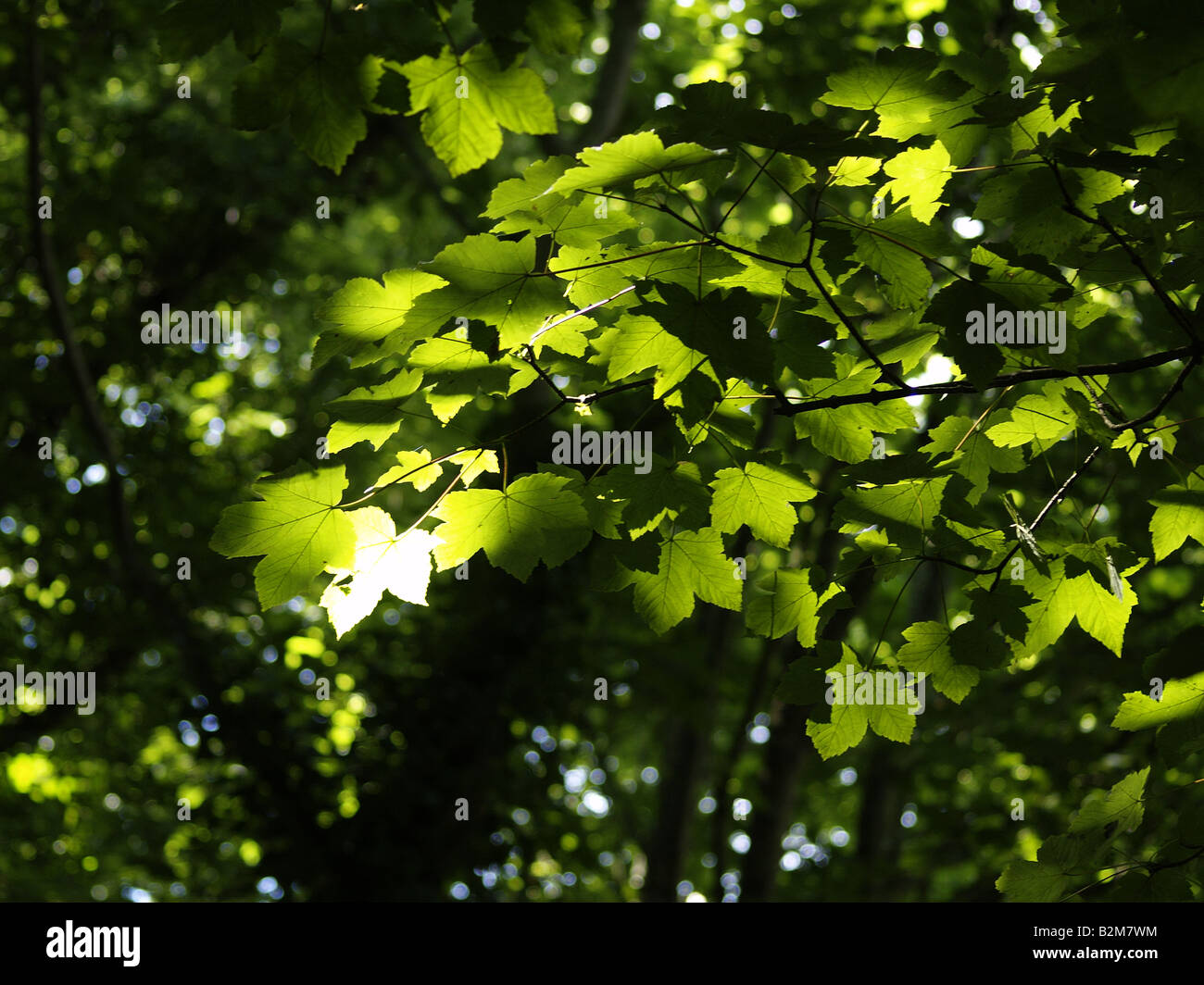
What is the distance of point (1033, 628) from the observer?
1948mm

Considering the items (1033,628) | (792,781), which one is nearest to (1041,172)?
Answer: (1033,628)

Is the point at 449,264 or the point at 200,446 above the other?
the point at 200,446

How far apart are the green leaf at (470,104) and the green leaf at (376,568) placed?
24.1 inches

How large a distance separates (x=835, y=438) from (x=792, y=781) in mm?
4466

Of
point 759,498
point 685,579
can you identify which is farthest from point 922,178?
point 685,579

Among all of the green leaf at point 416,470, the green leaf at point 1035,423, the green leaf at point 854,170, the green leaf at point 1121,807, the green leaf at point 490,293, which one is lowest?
the green leaf at point 1121,807

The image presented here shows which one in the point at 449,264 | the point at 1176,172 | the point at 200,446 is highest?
the point at 200,446

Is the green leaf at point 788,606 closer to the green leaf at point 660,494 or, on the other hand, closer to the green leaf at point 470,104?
the green leaf at point 660,494

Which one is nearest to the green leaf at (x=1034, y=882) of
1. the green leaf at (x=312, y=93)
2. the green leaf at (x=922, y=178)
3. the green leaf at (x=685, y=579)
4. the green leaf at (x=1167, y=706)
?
the green leaf at (x=1167, y=706)

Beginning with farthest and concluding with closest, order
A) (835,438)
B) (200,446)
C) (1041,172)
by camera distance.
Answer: (200,446)
(835,438)
(1041,172)

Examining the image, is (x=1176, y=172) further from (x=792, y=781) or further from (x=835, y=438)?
(x=792, y=781)

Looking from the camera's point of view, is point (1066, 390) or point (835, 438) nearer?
point (1066, 390)

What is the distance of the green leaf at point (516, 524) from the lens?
5.34ft

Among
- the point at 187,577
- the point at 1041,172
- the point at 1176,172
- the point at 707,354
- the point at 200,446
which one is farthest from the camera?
the point at 200,446
